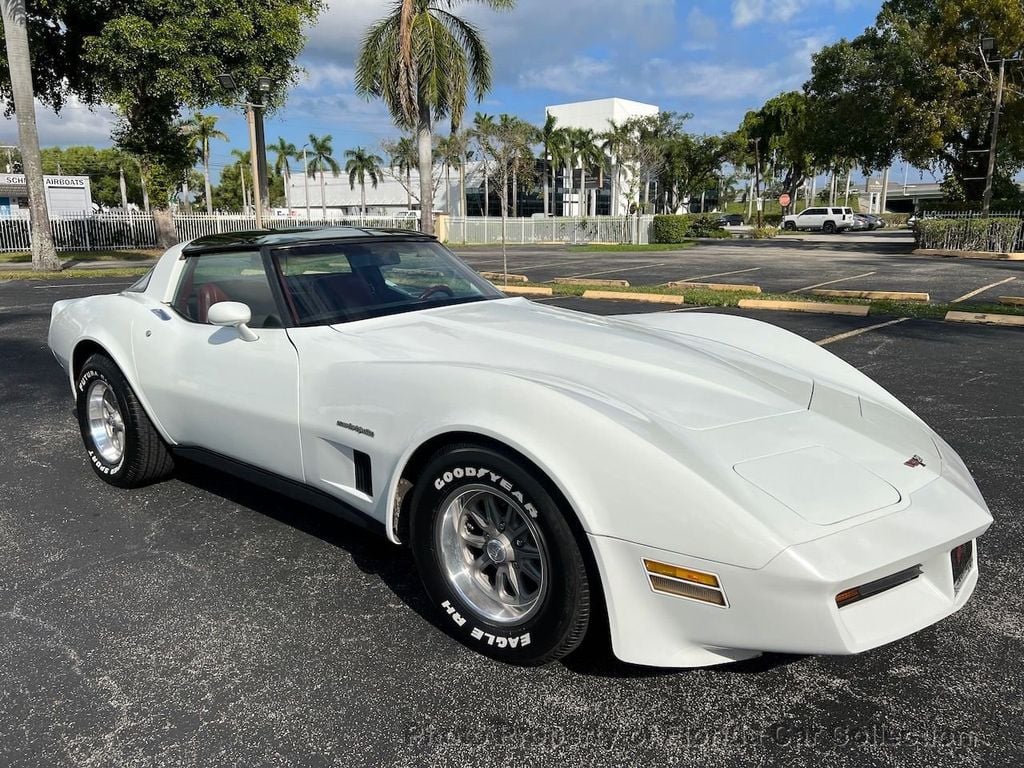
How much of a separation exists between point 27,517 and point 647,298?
399 inches

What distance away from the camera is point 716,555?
1.93 meters

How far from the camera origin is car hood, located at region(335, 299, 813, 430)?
8.00 feet

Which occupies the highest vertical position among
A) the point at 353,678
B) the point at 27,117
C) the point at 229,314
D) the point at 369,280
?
the point at 27,117

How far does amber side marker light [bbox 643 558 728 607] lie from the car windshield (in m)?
1.78

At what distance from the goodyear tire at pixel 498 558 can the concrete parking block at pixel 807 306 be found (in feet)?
30.2

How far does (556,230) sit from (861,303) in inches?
1358

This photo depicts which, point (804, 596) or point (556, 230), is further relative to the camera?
point (556, 230)

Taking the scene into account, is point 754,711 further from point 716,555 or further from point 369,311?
point 369,311

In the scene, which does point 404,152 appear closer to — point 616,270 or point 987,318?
point 616,270

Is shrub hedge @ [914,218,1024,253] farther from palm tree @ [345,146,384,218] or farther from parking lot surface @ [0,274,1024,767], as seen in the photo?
palm tree @ [345,146,384,218]

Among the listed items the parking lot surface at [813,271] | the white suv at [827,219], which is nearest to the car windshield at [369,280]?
the parking lot surface at [813,271]

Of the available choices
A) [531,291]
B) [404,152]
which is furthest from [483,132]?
[531,291]

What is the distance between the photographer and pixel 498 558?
2422 mm

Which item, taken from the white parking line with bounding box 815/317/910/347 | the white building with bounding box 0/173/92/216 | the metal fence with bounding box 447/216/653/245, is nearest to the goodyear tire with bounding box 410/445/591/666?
the white parking line with bounding box 815/317/910/347
